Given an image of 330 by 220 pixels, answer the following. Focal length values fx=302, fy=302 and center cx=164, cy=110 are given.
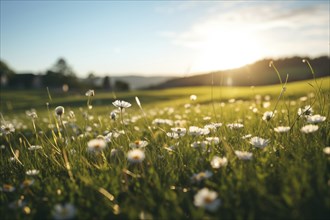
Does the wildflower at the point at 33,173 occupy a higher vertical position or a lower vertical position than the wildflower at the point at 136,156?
lower

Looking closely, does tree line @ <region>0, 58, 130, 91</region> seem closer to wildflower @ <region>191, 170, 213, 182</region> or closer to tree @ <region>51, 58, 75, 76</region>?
tree @ <region>51, 58, 75, 76</region>

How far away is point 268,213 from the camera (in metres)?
1.52

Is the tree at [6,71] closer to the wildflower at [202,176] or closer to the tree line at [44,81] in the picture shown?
the tree line at [44,81]

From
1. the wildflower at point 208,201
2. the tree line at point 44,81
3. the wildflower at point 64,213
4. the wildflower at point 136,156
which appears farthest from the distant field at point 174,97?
the tree line at point 44,81

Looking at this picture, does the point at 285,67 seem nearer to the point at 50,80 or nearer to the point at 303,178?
the point at 303,178

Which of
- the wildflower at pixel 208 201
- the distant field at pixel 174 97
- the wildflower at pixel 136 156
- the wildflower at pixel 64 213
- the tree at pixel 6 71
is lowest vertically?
the distant field at pixel 174 97

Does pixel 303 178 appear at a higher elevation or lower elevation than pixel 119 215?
higher

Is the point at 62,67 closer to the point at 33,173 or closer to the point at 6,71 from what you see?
the point at 6,71

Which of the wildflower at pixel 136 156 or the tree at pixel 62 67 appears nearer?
the wildflower at pixel 136 156

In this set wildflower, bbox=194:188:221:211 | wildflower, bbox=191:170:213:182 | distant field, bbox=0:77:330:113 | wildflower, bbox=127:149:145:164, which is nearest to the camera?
wildflower, bbox=194:188:221:211

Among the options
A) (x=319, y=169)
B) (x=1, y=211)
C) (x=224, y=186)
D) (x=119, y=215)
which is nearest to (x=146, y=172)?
(x=119, y=215)

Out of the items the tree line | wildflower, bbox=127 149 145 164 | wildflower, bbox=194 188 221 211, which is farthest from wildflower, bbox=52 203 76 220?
the tree line

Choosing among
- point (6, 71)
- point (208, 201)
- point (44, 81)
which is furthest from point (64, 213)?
point (6, 71)

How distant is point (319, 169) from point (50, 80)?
8778cm
